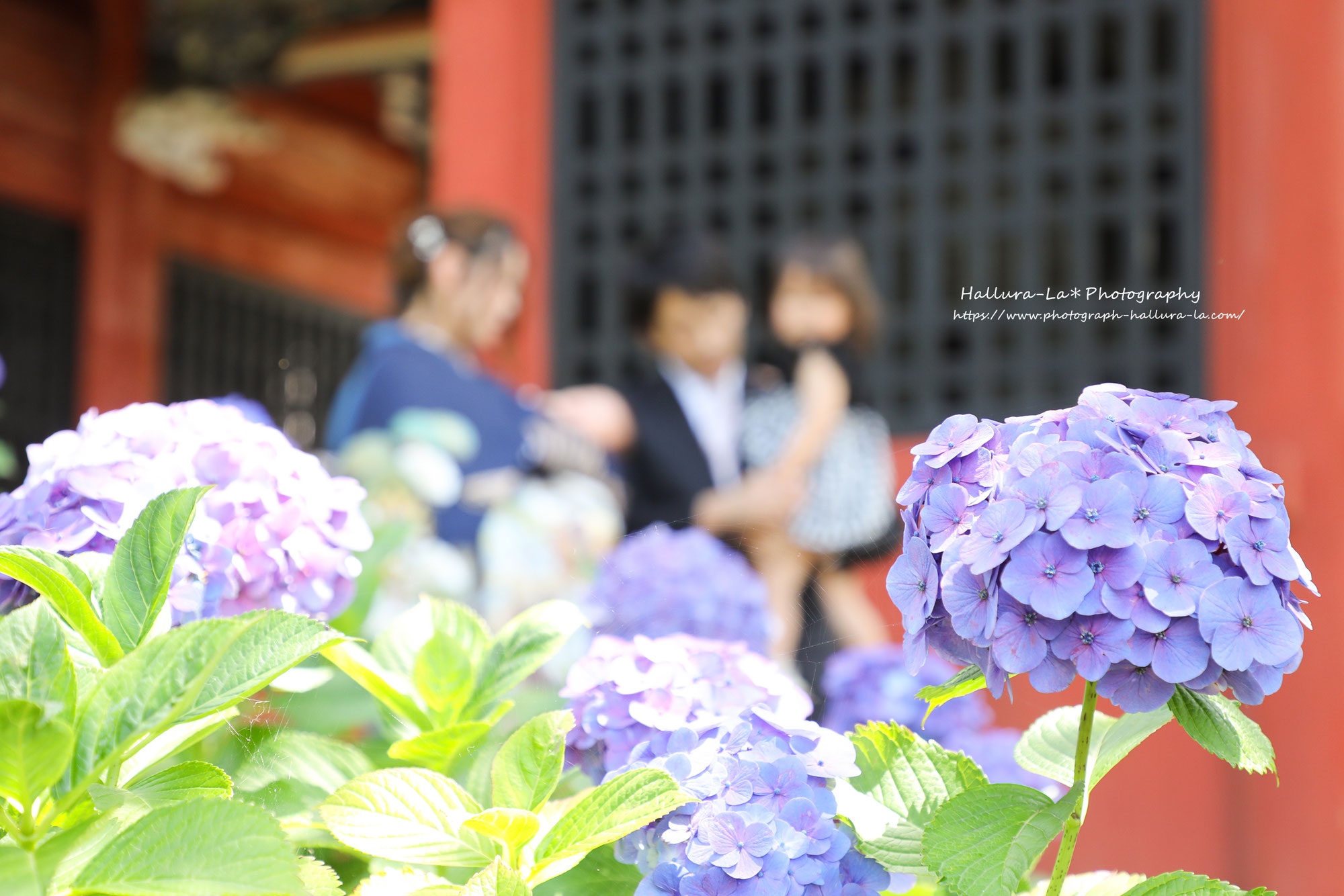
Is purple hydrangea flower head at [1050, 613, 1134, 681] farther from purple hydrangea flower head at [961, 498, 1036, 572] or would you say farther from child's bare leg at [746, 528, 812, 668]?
child's bare leg at [746, 528, 812, 668]

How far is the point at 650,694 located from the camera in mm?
587

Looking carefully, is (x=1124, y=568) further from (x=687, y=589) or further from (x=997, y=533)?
(x=687, y=589)

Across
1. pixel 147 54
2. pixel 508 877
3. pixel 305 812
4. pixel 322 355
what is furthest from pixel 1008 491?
pixel 322 355

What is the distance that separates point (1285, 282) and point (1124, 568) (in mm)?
2470

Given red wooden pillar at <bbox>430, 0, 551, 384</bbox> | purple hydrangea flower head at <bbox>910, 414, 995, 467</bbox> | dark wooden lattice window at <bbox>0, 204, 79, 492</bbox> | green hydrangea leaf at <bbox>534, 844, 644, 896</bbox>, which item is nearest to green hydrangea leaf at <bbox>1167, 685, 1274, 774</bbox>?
purple hydrangea flower head at <bbox>910, 414, 995, 467</bbox>

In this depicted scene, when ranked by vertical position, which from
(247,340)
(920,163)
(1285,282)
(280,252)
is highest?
(920,163)

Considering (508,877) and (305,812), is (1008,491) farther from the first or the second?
(305,812)

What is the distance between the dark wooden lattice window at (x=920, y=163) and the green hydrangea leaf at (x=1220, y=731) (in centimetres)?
245

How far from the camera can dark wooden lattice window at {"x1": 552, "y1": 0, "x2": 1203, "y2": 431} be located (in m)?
2.87

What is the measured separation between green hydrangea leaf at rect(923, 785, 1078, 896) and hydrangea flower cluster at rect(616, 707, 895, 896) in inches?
1.9

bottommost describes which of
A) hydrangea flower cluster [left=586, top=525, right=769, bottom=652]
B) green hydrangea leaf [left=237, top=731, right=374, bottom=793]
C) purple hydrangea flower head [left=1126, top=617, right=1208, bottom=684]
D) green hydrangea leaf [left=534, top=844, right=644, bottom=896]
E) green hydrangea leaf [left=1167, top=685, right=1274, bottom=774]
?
hydrangea flower cluster [left=586, top=525, right=769, bottom=652]

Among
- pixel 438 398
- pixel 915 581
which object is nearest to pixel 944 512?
pixel 915 581

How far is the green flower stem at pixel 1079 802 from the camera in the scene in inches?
18.4

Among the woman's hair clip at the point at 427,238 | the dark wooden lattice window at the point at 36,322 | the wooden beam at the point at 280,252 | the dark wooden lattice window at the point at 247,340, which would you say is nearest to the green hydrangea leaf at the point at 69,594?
the woman's hair clip at the point at 427,238
